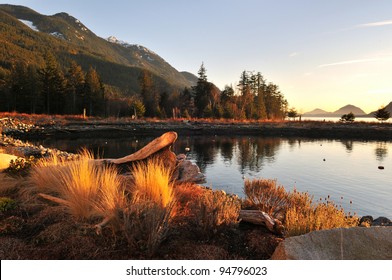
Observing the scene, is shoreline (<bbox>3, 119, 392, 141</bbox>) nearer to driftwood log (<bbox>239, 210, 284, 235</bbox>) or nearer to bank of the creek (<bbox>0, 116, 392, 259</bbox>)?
bank of the creek (<bbox>0, 116, 392, 259</bbox>)

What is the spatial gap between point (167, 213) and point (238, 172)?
48.9 feet

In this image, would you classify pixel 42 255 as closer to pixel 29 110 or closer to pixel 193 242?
pixel 193 242

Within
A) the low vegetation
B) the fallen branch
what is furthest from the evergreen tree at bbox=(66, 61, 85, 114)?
the low vegetation

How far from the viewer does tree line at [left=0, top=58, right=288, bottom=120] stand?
5725 cm

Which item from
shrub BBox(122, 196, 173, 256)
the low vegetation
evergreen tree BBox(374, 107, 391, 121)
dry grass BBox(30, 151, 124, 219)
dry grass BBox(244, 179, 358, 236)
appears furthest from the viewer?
evergreen tree BBox(374, 107, 391, 121)

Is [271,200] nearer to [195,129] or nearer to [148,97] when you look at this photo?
[195,129]

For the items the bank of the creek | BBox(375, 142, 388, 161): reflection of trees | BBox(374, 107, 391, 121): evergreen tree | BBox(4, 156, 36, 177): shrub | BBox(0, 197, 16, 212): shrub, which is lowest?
BBox(375, 142, 388, 161): reflection of trees

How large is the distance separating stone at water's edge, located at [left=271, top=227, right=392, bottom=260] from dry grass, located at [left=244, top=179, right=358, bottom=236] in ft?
2.22

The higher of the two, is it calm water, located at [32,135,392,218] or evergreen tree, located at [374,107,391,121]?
evergreen tree, located at [374,107,391,121]

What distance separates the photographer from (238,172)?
18.3 metres

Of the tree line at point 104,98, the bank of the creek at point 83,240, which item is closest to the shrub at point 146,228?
the bank of the creek at point 83,240
